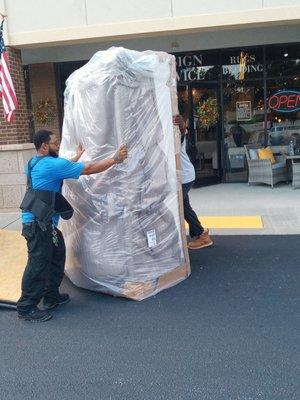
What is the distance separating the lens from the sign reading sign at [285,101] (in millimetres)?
Result: 11117

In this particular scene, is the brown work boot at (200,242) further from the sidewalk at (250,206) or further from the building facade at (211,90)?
the building facade at (211,90)

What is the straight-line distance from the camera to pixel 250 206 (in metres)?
8.62

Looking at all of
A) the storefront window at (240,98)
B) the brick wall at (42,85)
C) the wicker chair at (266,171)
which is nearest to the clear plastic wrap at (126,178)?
the wicker chair at (266,171)

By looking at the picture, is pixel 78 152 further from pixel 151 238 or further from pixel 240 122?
pixel 240 122

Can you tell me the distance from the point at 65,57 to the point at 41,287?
8.26 m

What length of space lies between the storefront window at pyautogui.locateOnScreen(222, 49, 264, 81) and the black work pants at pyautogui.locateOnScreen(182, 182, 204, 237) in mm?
5998

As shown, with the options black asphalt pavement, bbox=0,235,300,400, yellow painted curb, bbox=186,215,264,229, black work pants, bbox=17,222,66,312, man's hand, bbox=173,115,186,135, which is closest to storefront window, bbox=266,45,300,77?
yellow painted curb, bbox=186,215,264,229

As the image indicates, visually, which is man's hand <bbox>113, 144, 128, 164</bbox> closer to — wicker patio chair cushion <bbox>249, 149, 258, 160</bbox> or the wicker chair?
the wicker chair

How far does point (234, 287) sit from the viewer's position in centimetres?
491

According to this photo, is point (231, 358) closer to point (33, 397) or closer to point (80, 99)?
point (33, 397)

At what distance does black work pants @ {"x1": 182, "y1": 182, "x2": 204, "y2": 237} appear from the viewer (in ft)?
19.7

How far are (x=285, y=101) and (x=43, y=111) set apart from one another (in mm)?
5746

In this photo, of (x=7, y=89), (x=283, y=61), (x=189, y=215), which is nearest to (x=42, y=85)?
(x=7, y=89)

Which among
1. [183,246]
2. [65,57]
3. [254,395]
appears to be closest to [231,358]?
[254,395]
